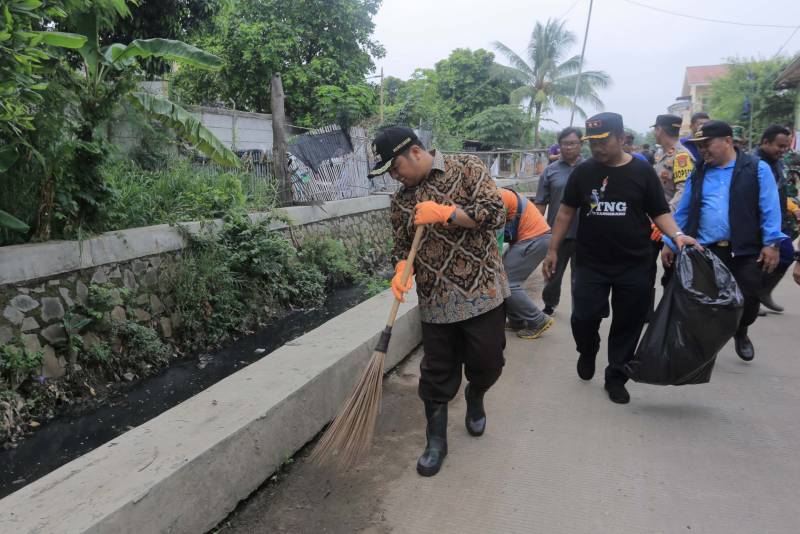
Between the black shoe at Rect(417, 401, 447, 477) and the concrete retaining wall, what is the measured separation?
650mm

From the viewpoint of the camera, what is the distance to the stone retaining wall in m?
4.05

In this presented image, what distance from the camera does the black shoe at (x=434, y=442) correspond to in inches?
110

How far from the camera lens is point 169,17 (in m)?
7.77

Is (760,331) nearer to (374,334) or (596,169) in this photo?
(596,169)

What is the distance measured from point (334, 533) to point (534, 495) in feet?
3.02

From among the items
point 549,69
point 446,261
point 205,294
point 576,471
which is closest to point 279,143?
point 205,294

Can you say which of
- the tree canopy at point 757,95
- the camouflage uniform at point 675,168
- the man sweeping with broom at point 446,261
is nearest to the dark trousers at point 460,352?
the man sweeping with broom at point 446,261

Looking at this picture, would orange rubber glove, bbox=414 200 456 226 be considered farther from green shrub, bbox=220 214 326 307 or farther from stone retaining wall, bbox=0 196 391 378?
green shrub, bbox=220 214 326 307

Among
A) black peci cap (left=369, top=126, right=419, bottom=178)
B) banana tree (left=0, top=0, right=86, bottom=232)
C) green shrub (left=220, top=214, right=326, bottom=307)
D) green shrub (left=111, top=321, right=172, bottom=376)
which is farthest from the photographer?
green shrub (left=220, top=214, right=326, bottom=307)

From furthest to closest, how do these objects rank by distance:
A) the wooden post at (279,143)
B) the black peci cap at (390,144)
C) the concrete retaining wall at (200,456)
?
the wooden post at (279,143) → the black peci cap at (390,144) → the concrete retaining wall at (200,456)

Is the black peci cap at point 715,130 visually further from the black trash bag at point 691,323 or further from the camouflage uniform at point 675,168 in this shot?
the camouflage uniform at point 675,168

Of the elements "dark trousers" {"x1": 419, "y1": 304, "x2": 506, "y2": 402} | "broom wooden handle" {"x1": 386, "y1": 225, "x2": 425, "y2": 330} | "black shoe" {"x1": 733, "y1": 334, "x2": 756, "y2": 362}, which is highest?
"broom wooden handle" {"x1": 386, "y1": 225, "x2": 425, "y2": 330}

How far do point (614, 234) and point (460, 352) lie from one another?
129cm

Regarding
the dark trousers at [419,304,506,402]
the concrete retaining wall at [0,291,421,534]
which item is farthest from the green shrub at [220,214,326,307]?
the dark trousers at [419,304,506,402]
